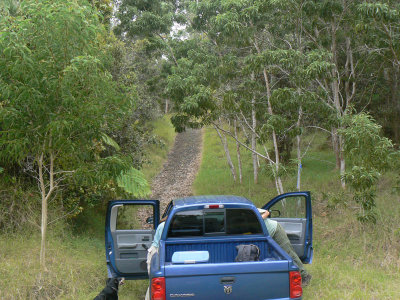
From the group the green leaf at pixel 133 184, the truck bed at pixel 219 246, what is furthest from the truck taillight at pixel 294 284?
the green leaf at pixel 133 184

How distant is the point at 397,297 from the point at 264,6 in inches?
354

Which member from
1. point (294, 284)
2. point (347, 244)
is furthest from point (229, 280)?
point (347, 244)

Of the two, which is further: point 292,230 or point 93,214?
point 93,214

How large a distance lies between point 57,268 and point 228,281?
427 centimetres

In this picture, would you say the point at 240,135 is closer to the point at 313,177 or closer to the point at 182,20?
the point at 182,20

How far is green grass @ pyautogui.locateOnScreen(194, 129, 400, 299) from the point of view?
678 centimetres

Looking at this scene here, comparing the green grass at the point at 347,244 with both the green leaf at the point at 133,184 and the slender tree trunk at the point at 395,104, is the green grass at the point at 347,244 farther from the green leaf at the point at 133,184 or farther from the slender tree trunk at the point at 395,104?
the green leaf at the point at 133,184

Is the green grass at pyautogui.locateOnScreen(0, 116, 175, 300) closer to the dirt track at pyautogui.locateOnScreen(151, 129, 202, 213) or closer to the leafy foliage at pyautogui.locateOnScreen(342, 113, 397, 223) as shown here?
the leafy foliage at pyautogui.locateOnScreen(342, 113, 397, 223)

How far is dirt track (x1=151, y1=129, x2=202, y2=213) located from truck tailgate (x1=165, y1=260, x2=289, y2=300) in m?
12.1

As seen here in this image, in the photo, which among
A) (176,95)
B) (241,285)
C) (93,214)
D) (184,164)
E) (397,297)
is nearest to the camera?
(241,285)

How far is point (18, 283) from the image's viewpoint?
656 cm

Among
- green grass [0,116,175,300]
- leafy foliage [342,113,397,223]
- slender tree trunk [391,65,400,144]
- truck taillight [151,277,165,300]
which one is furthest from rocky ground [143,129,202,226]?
truck taillight [151,277,165,300]

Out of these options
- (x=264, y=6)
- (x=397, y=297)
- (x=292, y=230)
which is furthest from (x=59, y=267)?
(x=264, y=6)

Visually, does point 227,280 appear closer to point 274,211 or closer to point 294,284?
point 294,284
